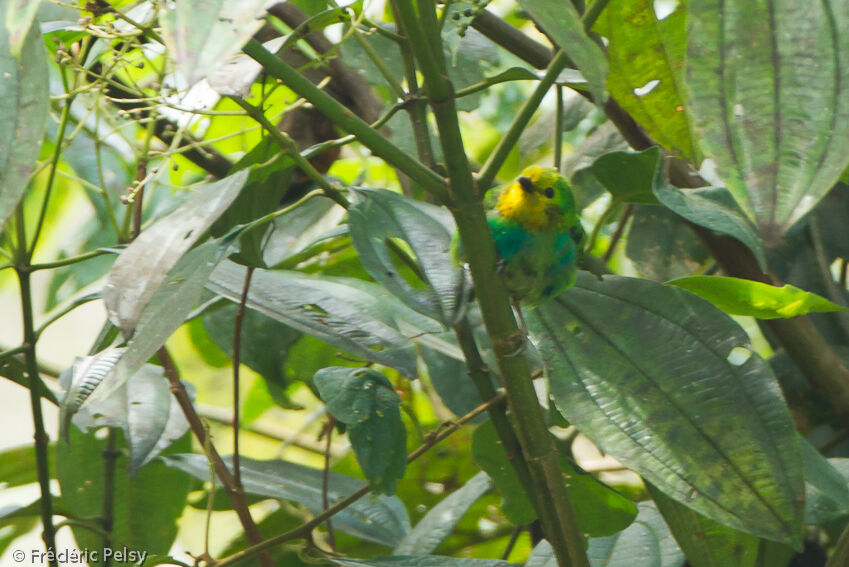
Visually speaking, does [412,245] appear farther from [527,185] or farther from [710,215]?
[527,185]

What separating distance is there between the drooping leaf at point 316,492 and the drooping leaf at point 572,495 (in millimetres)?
166

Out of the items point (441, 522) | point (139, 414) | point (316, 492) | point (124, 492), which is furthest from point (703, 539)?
point (124, 492)

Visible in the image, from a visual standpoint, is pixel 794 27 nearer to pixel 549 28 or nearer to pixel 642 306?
pixel 549 28

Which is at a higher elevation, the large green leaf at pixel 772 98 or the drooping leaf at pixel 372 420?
the large green leaf at pixel 772 98

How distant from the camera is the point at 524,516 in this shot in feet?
2.75

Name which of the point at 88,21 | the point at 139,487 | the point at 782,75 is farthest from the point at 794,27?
the point at 139,487

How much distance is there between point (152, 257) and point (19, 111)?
10cm

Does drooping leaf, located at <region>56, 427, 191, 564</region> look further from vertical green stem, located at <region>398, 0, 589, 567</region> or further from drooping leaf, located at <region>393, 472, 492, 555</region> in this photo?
vertical green stem, located at <region>398, 0, 589, 567</region>

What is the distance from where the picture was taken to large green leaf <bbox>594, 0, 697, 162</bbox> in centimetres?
81

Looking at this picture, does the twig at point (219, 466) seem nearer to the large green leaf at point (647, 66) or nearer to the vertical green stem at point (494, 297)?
the vertical green stem at point (494, 297)

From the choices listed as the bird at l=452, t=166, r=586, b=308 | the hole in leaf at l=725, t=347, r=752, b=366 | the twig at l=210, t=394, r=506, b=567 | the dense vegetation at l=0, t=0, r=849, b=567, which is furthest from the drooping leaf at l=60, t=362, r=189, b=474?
the hole in leaf at l=725, t=347, r=752, b=366

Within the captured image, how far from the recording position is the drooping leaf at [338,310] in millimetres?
637

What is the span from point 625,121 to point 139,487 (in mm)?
726

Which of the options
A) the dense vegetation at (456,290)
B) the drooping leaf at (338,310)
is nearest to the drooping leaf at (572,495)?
the dense vegetation at (456,290)
